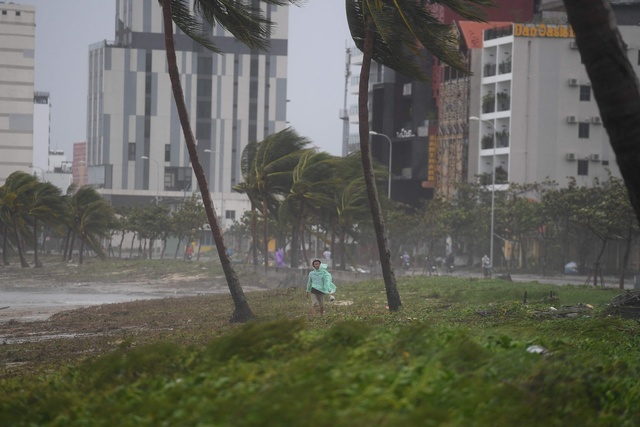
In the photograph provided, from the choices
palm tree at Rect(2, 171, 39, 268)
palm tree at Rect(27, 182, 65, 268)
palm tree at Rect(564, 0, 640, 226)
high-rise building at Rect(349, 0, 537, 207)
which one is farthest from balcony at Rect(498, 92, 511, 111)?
palm tree at Rect(564, 0, 640, 226)

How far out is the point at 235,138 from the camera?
13862cm

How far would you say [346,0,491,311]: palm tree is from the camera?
78.6 feet

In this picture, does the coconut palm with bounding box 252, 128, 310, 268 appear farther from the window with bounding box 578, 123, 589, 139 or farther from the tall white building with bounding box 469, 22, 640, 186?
the window with bounding box 578, 123, 589, 139

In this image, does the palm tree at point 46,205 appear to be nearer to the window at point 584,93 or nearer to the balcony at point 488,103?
the balcony at point 488,103

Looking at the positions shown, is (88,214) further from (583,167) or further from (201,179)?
(201,179)

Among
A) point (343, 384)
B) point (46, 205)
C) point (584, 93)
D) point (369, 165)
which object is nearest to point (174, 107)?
point (46, 205)

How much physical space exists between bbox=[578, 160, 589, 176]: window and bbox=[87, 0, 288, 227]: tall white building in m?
60.6

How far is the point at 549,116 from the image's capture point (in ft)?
269

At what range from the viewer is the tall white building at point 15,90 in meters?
134

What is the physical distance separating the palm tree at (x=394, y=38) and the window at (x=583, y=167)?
187ft

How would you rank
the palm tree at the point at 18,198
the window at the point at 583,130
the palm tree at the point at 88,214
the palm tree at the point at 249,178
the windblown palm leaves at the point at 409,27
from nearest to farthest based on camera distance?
1. the windblown palm leaves at the point at 409,27
2. the palm tree at the point at 249,178
3. the palm tree at the point at 18,198
4. the palm tree at the point at 88,214
5. the window at the point at 583,130

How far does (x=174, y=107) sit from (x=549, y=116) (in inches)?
2593

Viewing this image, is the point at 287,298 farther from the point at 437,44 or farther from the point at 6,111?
the point at 6,111

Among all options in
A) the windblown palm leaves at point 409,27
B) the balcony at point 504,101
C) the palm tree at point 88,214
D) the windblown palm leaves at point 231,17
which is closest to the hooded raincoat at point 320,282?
the windblown palm leaves at point 409,27
